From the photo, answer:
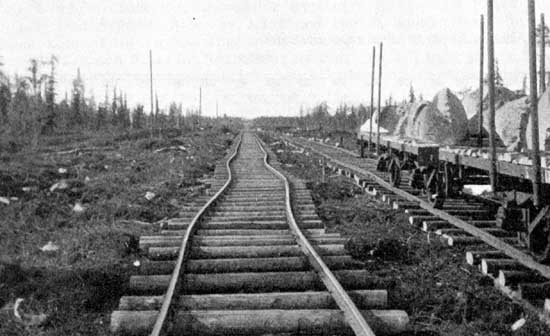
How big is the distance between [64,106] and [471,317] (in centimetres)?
8307

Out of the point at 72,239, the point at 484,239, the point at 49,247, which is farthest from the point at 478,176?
the point at 49,247

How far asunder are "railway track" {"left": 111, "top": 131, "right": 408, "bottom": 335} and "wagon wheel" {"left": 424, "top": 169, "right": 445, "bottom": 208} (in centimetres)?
217

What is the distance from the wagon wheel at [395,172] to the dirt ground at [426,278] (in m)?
1.71

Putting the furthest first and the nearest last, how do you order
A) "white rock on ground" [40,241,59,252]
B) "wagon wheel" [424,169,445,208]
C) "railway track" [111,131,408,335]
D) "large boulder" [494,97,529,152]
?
"large boulder" [494,97,529,152] → "wagon wheel" [424,169,445,208] → "white rock on ground" [40,241,59,252] → "railway track" [111,131,408,335]

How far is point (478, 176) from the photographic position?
940 cm

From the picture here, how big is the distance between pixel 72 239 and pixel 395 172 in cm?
688

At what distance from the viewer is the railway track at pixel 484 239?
4.83m

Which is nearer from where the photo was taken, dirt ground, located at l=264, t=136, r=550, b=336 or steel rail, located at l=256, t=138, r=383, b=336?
steel rail, located at l=256, t=138, r=383, b=336

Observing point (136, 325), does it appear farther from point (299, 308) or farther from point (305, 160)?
point (305, 160)

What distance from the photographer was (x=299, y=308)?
4.46 metres

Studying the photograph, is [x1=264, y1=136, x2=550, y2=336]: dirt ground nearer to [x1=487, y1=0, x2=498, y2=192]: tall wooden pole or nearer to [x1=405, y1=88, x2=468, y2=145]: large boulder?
[x1=487, y1=0, x2=498, y2=192]: tall wooden pole

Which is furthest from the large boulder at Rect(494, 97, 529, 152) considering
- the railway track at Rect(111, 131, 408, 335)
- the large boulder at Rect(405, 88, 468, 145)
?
the railway track at Rect(111, 131, 408, 335)

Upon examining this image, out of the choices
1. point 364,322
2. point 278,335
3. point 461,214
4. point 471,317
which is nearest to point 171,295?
point 278,335

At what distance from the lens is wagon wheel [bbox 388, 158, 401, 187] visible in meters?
11.4
